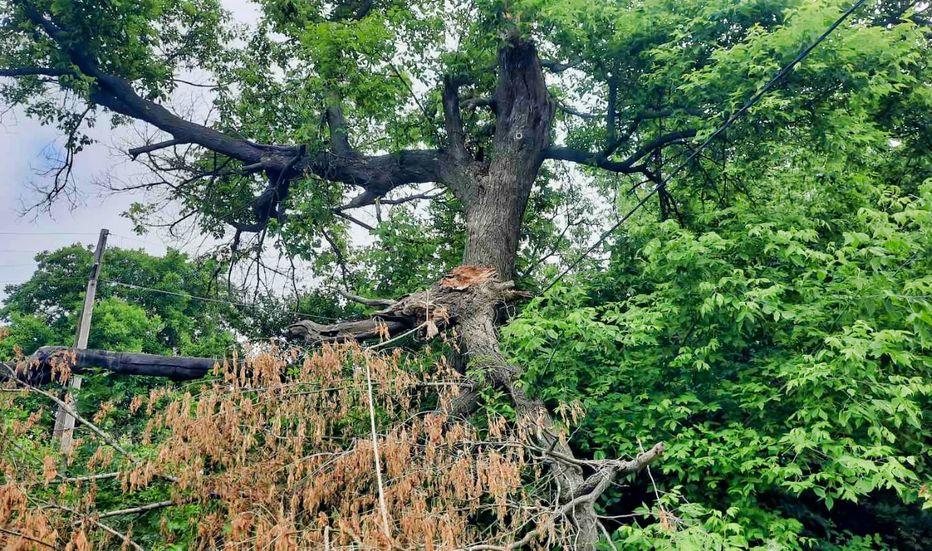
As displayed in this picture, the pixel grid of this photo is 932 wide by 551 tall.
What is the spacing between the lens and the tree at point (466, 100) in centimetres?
635

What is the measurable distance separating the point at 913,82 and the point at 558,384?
214 inches

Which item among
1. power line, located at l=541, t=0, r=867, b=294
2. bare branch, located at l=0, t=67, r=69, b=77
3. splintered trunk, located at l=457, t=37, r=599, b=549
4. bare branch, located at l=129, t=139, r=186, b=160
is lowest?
power line, located at l=541, t=0, r=867, b=294

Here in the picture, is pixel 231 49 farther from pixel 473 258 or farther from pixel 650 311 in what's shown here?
pixel 650 311

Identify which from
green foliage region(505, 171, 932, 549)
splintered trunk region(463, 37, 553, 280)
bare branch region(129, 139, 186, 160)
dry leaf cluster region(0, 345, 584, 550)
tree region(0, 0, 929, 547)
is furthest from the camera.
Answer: bare branch region(129, 139, 186, 160)

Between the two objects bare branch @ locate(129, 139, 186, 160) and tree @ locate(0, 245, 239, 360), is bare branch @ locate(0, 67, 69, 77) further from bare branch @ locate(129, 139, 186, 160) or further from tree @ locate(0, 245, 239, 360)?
tree @ locate(0, 245, 239, 360)

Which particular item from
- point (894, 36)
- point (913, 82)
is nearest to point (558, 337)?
point (894, 36)

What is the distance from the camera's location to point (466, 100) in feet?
29.9

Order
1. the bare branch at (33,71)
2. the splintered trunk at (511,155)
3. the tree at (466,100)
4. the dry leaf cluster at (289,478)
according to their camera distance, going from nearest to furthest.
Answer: the dry leaf cluster at (289,478) < the tree at (466,100) < the splintered trunk at (511,155) < the bare branch at (33,71)

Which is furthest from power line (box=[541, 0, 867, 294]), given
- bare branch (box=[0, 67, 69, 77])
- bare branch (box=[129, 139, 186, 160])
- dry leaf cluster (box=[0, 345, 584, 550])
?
bare branch (box=[0, 67, 69, 77])

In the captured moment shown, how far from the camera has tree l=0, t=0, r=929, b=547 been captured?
635cm

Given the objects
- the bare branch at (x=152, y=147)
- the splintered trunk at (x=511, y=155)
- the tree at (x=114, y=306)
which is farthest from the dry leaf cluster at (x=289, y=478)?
the tree at (x=114, y=306)

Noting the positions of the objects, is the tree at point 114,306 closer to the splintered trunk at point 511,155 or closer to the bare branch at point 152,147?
the bare branch at point 152,147

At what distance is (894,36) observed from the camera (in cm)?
621

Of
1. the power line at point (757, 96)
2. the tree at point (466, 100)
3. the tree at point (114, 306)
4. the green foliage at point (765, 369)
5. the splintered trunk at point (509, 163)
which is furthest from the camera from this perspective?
the tree at point (114, 306)
